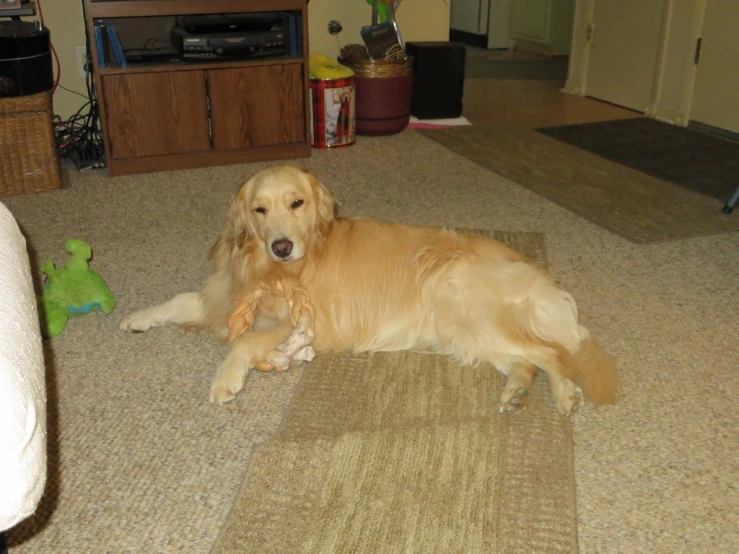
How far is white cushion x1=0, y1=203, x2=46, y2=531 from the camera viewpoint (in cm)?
68

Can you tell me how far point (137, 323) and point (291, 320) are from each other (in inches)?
18.8

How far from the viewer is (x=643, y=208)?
3.11m

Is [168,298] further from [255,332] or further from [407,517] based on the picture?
[407,517]

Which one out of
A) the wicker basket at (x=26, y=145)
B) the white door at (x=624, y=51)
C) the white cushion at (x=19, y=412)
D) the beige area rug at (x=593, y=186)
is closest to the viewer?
the white cushion at (x=19, y=412)

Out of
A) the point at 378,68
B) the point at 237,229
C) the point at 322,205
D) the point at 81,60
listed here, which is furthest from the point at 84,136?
the point at 322,205

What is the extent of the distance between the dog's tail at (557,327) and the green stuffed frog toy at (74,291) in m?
1.18

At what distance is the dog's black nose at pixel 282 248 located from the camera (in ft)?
5.81

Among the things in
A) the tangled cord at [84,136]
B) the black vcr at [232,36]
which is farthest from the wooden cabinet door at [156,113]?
the tangled cord at [84,136]

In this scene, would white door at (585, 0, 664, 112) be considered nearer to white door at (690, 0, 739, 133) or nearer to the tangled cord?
white door at (690, 0, 739, 133)

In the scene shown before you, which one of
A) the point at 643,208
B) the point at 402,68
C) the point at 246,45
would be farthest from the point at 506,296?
the point at 402,68

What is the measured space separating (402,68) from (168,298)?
236 cm

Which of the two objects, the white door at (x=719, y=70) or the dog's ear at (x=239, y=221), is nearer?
the dog's ear at (x=239, y=221)

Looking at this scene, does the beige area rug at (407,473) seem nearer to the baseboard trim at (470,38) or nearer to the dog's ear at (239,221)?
the dog's ear at (239,221)

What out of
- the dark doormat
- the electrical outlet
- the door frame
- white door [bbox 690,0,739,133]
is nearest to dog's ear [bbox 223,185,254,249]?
the dark doormat
